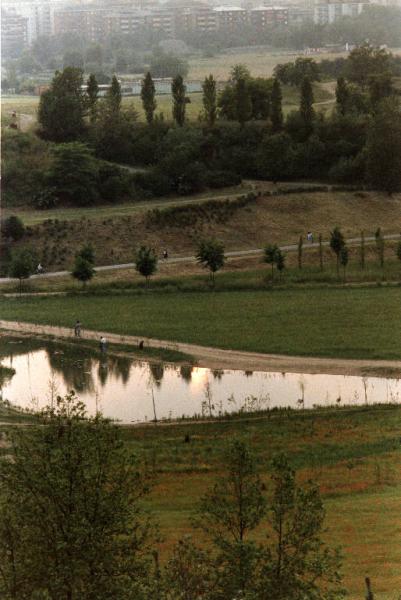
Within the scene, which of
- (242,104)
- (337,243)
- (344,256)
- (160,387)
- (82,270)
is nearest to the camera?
(160,387)

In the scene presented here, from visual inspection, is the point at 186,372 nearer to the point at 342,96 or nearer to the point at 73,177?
the point at 73,177

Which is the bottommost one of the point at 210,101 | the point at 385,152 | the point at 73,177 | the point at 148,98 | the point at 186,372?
the point at 186,372

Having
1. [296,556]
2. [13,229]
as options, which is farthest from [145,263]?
[296,556]

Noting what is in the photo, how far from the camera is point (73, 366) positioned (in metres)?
26.8

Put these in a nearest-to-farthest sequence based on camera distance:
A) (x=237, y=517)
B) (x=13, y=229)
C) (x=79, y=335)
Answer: (x=237, y=517)
(x=79, y=335)
(x=13, y=229)

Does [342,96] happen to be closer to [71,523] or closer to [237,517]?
[237,517]

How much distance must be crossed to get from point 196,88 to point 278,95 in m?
10.8

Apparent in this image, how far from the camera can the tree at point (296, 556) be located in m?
12.6

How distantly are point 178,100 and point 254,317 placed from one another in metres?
20.2

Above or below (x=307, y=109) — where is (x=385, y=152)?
below

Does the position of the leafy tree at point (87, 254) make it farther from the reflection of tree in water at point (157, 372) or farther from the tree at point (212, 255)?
the reflection of tree in water at point (157, 372)

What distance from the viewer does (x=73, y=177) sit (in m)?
42.5

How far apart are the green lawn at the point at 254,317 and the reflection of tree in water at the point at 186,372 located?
167 centimetres

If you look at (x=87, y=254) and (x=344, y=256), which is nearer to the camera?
(x=87, y=254)
